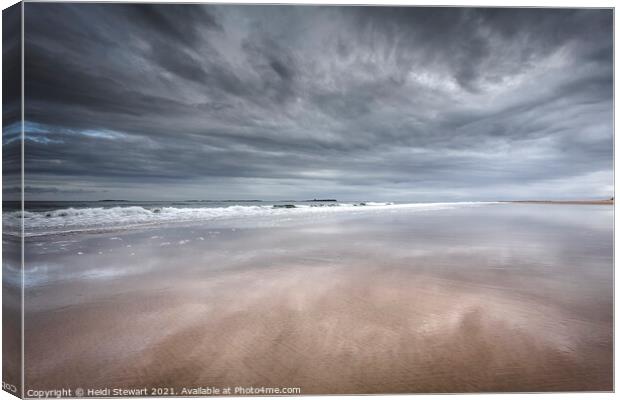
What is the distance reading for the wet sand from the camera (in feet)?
7.04

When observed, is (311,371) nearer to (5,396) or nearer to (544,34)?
(5,396)

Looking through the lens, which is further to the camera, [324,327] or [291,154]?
[291,154]

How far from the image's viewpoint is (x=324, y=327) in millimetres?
2385

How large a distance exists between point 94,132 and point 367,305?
11.9 feet

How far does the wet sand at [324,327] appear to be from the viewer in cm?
215

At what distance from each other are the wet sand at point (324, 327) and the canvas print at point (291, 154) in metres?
0.02

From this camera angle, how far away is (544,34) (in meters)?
3.10

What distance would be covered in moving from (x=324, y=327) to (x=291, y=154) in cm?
324

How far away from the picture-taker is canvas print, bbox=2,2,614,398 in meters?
2.20

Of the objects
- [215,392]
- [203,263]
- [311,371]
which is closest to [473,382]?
[311,371]

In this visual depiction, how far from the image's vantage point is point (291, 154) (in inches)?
198

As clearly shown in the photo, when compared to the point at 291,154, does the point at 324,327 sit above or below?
below

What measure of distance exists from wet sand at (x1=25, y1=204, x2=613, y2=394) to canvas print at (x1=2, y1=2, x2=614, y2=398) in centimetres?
2

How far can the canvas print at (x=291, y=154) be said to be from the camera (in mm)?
2197
